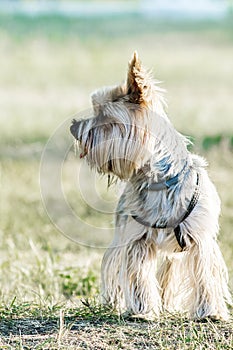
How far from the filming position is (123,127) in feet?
19.5

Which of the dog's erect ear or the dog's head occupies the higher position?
the dog's erect ear

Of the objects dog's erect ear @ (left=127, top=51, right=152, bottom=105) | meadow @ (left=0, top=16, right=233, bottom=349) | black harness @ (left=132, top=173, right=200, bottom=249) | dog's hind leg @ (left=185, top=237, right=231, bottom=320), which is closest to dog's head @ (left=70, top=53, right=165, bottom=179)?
dog's erect ear @ (left=127, top=51, right=152, bottom=105)

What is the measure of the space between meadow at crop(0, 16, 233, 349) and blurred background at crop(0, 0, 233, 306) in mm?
24

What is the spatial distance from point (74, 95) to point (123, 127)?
12337 millimetres

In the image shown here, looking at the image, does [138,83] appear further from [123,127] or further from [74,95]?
[74,95]

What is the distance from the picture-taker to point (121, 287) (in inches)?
247

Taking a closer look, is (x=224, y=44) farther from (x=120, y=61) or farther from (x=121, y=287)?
(x=121, y=287)

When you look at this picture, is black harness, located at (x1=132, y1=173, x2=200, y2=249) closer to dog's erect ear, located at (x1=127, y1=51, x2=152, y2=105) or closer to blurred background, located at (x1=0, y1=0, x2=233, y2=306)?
dog's erect ear, located at (x1=127, y1=51, x2=152, y2=105)

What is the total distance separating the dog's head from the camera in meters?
5.95

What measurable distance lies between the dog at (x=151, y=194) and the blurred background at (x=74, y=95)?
2.77 feet

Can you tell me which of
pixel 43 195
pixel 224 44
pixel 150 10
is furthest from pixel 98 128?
pixel 150 10

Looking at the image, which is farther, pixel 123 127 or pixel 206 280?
pixel 206 280

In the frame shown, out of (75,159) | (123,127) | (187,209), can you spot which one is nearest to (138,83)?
(123,127)

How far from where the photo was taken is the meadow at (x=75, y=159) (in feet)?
19.0
